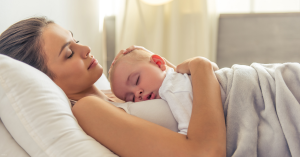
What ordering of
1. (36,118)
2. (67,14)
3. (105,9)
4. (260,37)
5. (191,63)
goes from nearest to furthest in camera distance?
(36,118), (191,63), (67,14), (260,37), (105,9)

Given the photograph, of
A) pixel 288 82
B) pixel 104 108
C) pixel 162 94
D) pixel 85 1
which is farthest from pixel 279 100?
pixel 85 1

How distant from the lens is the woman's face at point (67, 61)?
2.99 feet

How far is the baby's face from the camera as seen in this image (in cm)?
93

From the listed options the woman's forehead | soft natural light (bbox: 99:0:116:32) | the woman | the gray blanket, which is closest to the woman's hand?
the woman

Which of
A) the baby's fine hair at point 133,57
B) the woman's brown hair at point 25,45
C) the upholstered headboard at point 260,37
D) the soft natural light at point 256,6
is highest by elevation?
the soft natural light at point 256,6

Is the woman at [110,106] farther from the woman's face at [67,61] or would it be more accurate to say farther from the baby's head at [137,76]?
the baby's head at [137,76]

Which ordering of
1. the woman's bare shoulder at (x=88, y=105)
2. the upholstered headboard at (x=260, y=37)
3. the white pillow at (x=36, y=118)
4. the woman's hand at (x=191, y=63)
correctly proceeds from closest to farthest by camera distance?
the white pillow at (x=36, y=118), the woman's bare shoulder at (x=88, y=105), the woman's hand at (x=191, y=63), the upholstered headboard at (x=260, y=37)

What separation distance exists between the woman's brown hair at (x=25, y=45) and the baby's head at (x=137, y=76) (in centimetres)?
31

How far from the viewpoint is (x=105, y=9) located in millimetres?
2844

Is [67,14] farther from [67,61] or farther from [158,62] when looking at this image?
[158,62]

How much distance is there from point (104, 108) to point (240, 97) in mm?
457

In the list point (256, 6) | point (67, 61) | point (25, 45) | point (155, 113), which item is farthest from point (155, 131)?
point (256, 6)

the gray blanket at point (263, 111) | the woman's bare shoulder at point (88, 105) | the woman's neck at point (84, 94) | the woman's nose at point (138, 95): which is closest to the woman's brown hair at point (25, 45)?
the woman's neck at point (84, 94)

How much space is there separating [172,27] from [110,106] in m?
2.11
